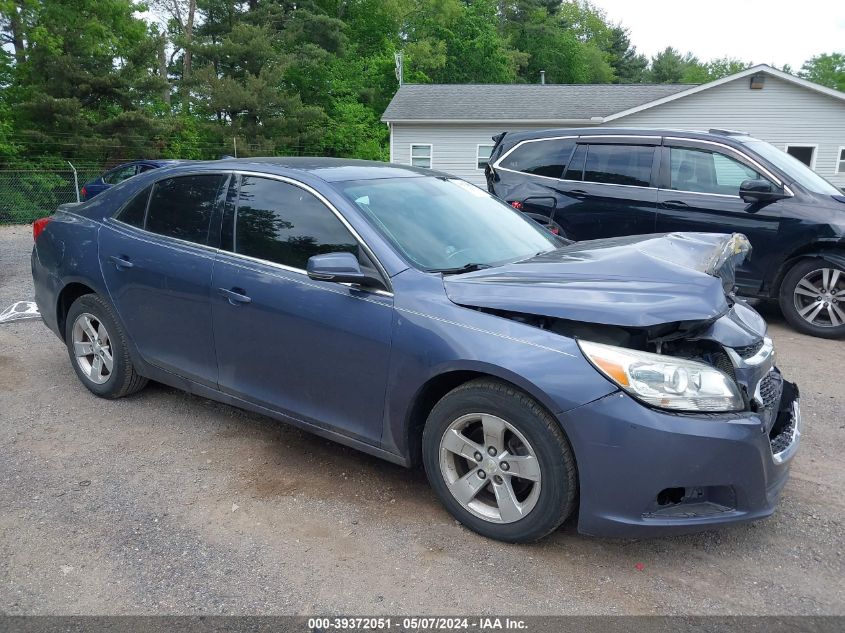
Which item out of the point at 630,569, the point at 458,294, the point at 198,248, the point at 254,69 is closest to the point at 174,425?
the point at 198,248

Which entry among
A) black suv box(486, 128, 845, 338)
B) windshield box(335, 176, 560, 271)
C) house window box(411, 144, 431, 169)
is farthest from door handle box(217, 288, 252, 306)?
house window box(411, 144, 431, 169)

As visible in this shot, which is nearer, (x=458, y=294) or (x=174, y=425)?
(x=458, y=294)

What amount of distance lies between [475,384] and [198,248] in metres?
2.00

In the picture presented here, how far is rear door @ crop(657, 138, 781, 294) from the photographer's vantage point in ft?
22.0

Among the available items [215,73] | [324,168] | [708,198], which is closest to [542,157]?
[708,198]

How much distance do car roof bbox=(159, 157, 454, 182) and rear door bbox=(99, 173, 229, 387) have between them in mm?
149

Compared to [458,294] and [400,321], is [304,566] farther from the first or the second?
[458,294]

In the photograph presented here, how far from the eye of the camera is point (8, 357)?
585 cm

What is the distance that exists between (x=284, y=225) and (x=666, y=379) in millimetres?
2156

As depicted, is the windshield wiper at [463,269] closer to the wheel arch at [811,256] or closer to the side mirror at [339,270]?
the side mirror at [339,270]

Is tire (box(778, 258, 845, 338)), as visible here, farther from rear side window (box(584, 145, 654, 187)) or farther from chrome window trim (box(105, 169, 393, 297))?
chrome window trim (box(105, 169, 393, 297))

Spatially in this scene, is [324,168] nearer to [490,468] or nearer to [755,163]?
[490,468]

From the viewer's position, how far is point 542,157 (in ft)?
26.3

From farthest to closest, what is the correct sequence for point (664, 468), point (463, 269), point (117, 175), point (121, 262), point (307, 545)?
point (117, 175) < point (121, 262) < point (463, 269) < point (307, 545) < point (664, 468)
